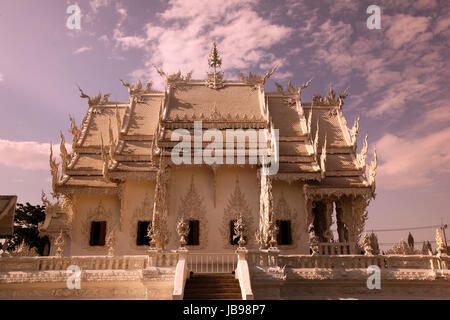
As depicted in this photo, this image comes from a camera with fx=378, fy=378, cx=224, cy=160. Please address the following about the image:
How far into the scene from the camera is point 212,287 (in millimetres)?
9820

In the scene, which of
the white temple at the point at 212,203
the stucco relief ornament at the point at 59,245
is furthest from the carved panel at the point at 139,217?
the stucco relief ornament at the point at 59,245

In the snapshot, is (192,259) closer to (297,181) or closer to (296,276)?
(296,276)

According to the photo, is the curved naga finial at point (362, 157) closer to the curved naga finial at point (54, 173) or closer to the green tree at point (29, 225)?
the curved naga finial at point (54, 173)

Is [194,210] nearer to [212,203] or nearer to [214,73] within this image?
[212,203]

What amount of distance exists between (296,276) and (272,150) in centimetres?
514

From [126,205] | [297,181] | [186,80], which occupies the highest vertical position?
[186,80]

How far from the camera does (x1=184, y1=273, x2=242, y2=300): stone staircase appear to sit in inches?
364

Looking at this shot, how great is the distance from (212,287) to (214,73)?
38.6 ft

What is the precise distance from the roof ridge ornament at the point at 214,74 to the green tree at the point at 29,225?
2024cm

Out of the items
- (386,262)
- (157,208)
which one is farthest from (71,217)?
(386,262)

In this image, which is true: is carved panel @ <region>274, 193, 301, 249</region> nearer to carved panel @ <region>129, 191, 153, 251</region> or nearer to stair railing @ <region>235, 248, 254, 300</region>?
stair railing @ <region>235, 248, 254, 300</region>

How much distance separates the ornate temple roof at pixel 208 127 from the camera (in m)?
14.6
